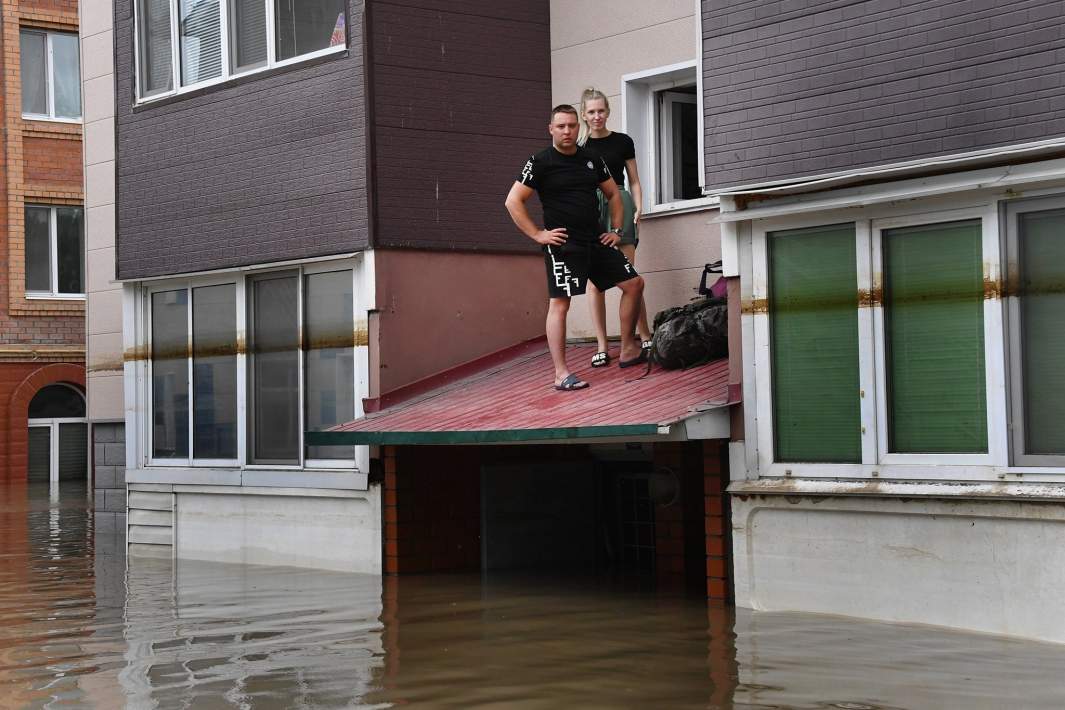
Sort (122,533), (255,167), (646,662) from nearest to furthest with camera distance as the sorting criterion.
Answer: (646,662), (255,167), (122,533)

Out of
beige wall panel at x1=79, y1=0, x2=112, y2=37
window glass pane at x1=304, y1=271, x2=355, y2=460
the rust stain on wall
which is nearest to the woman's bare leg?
the rust stain on wall

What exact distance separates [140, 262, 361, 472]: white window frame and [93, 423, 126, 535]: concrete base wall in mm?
3061

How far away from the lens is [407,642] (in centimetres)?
961

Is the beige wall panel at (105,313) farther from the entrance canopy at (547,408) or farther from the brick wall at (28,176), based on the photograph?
the brick wall at (28,176)

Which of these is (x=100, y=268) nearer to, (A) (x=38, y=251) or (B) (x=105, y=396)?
(B) (x=105, y=396)

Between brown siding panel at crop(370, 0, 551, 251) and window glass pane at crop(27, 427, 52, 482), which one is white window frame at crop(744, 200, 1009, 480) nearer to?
brown siding panel at crop(370, 0, 551, 251)

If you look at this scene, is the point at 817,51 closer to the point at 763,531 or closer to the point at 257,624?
the point at 763,531

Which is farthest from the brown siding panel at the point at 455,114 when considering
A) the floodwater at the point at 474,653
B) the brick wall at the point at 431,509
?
the floodwater at the point at 474,653

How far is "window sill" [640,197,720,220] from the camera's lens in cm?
1327

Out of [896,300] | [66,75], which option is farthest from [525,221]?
[66,75]

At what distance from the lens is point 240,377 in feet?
49.2

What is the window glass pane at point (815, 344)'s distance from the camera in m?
9.98

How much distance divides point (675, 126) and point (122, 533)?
8432 millimetres

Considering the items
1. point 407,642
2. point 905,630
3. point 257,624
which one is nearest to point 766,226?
point 905,630
